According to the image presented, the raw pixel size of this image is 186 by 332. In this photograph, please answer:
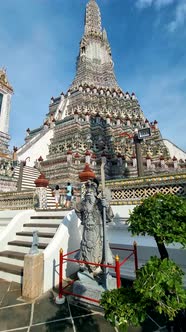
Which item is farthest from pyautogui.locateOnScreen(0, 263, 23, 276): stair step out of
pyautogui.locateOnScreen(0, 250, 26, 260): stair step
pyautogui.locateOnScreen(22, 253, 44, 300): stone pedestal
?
pyautogui.locateOnScreen(22, 253, 44, 300): stone pedestal

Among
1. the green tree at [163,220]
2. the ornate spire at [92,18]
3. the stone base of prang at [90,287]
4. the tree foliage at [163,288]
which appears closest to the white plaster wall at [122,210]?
the stone base of prang at [90,287]

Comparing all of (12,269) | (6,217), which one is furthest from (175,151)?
(12,269)

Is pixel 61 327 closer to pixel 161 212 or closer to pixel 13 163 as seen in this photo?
pixel 161 212

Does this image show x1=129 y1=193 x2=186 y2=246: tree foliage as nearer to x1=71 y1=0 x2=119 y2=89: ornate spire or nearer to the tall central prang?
the tall central prang

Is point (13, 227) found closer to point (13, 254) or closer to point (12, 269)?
point (13, 254)

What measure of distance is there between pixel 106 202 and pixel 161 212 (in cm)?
166

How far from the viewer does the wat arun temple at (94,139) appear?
716 inches

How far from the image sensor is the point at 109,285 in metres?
4.22

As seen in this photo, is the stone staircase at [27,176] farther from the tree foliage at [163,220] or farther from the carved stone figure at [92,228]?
the tree foliage at [163,220]

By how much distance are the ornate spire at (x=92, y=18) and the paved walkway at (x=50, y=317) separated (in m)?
55.6

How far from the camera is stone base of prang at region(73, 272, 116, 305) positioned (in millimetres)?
4164

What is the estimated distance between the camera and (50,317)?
367cm

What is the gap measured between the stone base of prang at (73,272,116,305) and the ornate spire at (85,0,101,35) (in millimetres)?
55153

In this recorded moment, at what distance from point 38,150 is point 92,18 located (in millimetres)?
48011
